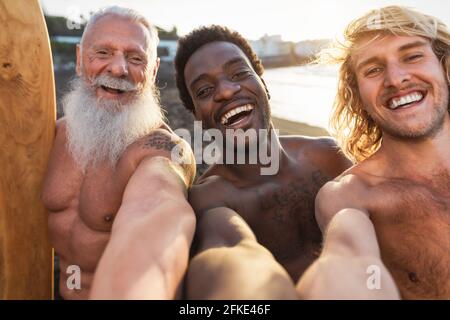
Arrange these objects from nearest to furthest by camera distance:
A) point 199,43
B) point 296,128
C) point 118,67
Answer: point 118,67, point 199,43, point 296,128

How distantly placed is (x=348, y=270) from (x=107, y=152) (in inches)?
76.8

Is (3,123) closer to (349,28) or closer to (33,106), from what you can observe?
(33,106)

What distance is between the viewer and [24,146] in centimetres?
278

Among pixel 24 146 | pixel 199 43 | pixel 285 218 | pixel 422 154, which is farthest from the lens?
pixel 199 43

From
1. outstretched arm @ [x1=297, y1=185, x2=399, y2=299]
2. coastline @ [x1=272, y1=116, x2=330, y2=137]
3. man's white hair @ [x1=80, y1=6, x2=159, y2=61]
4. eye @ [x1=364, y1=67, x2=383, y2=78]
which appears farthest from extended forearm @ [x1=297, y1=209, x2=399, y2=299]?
coastline @ [x1=272, y1=116, x2=330, y2=137]

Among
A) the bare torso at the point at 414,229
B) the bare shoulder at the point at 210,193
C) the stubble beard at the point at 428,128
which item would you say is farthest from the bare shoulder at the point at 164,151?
the stubble beard at the point at 428,128

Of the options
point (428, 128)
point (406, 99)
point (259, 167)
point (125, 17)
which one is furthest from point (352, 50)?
point (125, 17)

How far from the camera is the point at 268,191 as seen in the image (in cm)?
293

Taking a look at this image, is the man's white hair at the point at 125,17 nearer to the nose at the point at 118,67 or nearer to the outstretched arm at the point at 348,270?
the nose at the point at 118,67

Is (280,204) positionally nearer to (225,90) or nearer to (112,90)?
(225,90)

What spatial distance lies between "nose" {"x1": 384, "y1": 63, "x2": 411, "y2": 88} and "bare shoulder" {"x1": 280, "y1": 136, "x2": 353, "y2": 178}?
89 cm

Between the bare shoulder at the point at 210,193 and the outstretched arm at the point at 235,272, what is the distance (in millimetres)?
696

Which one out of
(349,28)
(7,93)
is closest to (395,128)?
(349,28)

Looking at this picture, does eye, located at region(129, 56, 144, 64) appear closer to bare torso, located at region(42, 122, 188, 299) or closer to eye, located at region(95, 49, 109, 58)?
eye, located at region(95, 49, 109, 58)
